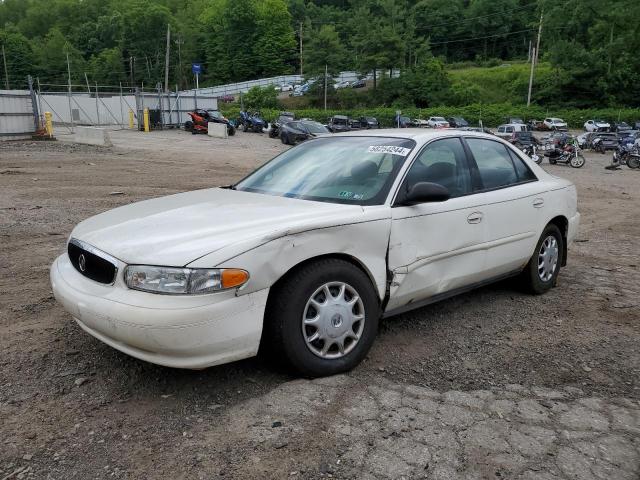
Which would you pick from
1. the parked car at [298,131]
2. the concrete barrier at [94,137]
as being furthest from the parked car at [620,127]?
the concrete barrier at [94,137]

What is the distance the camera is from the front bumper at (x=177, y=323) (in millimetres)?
2824

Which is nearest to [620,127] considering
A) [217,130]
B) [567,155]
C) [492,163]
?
[567,155]

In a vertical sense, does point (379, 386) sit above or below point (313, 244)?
below

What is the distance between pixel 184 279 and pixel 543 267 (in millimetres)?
3485

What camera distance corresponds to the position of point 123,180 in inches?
512

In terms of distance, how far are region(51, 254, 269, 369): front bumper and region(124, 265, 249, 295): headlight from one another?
0.03m

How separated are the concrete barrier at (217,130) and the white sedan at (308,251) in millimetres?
31766

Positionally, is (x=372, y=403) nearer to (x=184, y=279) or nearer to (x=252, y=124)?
(x=184, y=279)

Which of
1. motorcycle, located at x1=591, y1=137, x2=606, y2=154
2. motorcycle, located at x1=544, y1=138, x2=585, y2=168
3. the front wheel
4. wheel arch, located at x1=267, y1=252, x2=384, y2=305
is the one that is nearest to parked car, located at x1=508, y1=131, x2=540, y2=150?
motorcycle, located at x1=544, y1=138, x2=585, y2=168

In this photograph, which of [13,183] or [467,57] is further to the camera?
[467,57]

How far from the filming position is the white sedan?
9.51 feet

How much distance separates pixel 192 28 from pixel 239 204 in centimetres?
11706

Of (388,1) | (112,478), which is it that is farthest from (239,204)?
(388,1)

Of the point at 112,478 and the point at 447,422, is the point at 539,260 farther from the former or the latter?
the point at 112,478
